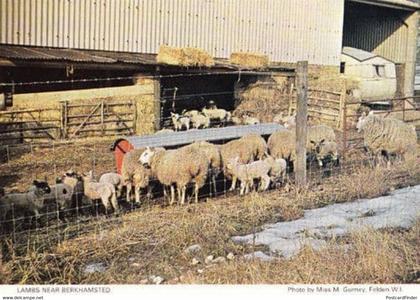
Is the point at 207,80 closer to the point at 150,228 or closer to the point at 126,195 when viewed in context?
the point at 126,195

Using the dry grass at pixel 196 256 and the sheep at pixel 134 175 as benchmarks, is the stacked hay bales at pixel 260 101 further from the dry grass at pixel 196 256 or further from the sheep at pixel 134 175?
the dry grass at pixel 196 256

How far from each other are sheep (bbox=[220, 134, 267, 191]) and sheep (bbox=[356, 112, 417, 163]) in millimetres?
1934

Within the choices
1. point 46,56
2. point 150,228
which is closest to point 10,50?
point 46,56

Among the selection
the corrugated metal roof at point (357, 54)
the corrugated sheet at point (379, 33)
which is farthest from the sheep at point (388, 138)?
the corrugated sheet at point (379, 33)

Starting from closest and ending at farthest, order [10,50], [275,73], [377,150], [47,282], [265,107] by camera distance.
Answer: [47,282] < [377,150] < [10,50] < [265,107] < [275,73]

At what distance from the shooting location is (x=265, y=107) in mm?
11492

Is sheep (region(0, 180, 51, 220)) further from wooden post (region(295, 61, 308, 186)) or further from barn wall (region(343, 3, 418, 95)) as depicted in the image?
barn wall (region(343, 3, 418, 95))

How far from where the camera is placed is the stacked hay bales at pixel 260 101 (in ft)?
37.6

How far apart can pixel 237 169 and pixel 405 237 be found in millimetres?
2294

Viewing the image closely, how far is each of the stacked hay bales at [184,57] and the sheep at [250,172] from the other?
4128 millimetres

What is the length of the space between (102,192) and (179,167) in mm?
876

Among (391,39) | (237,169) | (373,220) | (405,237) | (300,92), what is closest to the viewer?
(405,237)

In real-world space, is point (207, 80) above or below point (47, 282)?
above

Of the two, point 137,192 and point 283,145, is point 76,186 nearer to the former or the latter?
point 137,192
